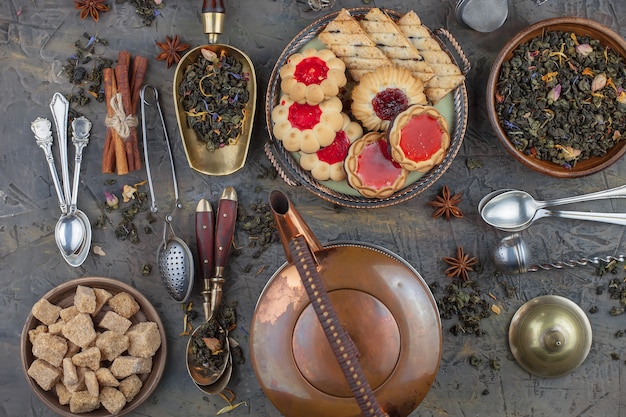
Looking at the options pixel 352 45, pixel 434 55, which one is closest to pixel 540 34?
pixel 434 55

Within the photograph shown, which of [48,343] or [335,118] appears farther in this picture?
[48,343]

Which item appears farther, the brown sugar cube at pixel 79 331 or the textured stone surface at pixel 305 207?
the textured stone surface at pixel 305 207

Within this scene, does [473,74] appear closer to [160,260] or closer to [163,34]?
[163,34]

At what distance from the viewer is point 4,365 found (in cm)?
209

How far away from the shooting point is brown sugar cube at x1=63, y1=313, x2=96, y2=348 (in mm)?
1919

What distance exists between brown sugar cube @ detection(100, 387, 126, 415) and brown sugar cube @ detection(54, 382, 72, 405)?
113mm

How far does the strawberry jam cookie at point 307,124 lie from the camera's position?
1.79m

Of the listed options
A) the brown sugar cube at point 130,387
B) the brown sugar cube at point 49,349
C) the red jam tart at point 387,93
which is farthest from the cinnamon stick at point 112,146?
the red jam tart at point 387,93

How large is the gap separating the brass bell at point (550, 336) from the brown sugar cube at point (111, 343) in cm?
129

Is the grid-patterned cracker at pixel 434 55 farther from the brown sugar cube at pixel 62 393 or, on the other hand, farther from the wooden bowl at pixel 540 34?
the brown sugar cube at pixel 62 393

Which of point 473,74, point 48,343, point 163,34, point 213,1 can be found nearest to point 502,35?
point 473,74

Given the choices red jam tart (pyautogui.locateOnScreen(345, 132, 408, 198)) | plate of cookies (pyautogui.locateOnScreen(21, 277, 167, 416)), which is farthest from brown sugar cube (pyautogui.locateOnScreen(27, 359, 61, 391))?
red jam tart (pyautogui.locateOnScreen(345, 132, 408, 198))

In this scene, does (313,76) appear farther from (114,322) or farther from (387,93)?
(114,322)

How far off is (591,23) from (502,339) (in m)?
1.06
